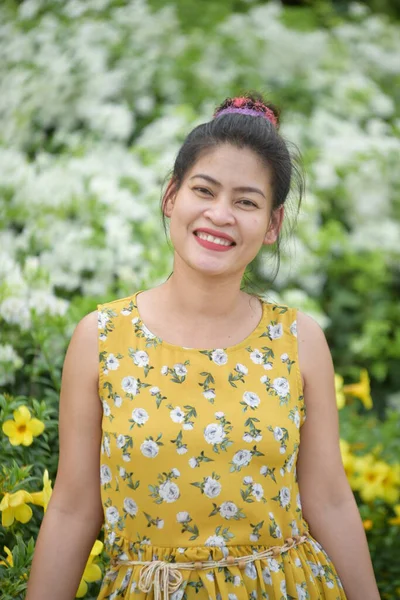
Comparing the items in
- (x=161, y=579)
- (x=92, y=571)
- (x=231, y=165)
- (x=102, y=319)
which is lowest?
(x=92, y=571)

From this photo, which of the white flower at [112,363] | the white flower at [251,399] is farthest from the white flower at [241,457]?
the white flower at [112,363]

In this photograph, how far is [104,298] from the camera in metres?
3.20

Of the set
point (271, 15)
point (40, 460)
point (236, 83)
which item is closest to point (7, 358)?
point (40, 460)

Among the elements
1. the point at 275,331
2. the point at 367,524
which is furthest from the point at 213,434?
the point at 367,524

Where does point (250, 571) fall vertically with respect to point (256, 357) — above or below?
below

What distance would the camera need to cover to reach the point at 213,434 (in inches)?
70.0

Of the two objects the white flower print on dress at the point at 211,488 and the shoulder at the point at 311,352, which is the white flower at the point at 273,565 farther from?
the shoulder at the point at 311,352

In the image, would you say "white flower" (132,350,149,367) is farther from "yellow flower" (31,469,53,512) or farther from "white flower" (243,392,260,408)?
"yellow flower" (31,469,53,512)

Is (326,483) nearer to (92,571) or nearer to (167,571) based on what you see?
(167,571)

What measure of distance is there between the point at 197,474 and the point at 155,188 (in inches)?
104

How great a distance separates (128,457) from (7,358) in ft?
2.94

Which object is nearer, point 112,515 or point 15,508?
point 112,515

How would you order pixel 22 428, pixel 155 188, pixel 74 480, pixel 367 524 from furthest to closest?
pixel 155 188, pixel 367 524, pixel 22 428, pixel 74 480

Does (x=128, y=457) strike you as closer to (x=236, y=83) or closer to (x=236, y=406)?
(x=236, y=406)
